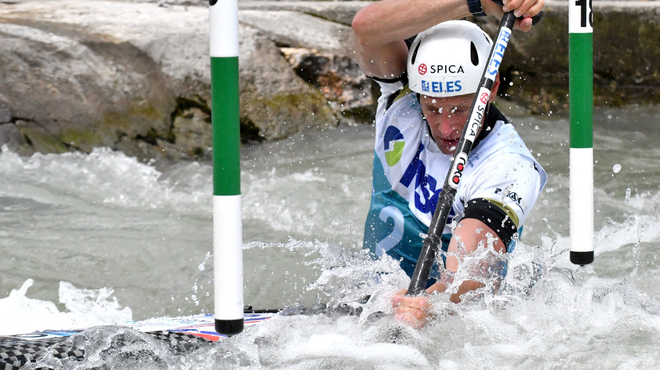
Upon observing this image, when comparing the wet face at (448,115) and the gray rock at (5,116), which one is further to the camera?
the gray rock at (5,116)

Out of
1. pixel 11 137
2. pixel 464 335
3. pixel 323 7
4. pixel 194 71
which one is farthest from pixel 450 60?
pixel 323 7

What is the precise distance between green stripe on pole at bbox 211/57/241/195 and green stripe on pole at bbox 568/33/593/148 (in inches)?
38.1

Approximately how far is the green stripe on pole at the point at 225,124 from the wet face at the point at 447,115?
1.03m

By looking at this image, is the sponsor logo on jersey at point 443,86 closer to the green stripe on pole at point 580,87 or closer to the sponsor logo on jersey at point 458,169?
the sponsor logo on jersey at point 458,169

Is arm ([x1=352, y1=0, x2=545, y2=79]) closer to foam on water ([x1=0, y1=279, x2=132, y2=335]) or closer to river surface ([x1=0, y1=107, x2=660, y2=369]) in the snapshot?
river surface ([x1=0, y1=107, x2=660, y2=369])

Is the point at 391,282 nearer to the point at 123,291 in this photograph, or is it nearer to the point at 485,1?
the point at 485,1

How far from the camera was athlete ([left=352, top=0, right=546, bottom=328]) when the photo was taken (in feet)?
8.03

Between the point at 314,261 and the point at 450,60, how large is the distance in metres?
0.92

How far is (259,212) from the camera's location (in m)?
5.43

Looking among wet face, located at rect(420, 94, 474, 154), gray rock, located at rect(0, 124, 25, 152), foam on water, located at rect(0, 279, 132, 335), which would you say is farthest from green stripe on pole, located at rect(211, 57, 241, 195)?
gray rock, located at rect(0, 124, 25, 152)

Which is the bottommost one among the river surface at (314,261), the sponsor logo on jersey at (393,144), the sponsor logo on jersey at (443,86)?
the river surface at (314,261)

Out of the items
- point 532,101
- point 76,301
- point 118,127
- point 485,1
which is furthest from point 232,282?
point 532,101

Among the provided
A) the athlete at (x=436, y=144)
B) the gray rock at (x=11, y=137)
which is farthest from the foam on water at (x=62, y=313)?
the gray rock at (x=11, y=137)

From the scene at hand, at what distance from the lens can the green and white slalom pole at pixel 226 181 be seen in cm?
179
